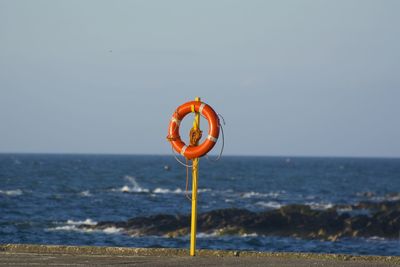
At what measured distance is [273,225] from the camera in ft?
109

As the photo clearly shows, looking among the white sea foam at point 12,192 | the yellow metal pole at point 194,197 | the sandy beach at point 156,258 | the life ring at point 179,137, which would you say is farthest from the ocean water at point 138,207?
the yellow metal pole at point 194,197

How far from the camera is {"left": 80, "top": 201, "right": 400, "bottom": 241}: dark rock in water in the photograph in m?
32.1

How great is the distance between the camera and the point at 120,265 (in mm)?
10867

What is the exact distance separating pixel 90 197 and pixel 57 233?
23100 millimetres

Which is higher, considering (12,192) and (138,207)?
(12,192)

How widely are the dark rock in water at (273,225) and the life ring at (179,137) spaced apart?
18683mm

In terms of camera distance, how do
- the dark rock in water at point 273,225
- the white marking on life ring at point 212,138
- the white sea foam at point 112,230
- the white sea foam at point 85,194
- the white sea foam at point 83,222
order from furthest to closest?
the white sea foam at point 85,194 → the white sea foam at point 83,222 → the white sea foam at point 112,230 → the dark rock in water at point 273,225 → the white marking on life ring at point 212,138

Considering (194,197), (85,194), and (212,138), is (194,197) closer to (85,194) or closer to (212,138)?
(212,138)

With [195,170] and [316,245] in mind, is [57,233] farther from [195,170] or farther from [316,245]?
[195,170]

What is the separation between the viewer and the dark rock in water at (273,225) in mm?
32094

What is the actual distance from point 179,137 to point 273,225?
68.6 ft

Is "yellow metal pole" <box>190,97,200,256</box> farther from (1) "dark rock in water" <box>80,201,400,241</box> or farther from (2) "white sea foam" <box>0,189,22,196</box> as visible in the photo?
(2) "white sea foam" <box>0,189,22,196</box>

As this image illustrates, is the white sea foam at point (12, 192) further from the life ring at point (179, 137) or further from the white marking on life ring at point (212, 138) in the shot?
the white marking on life ring at point (212, 138)

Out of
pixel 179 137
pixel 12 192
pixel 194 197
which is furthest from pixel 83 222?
pixel 194 197
